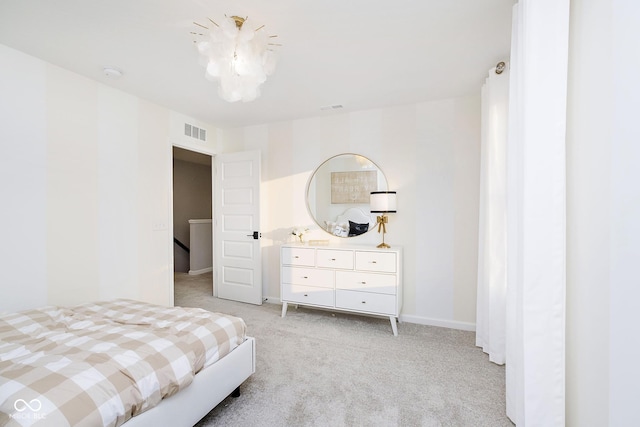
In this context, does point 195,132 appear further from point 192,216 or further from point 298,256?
point 192,216

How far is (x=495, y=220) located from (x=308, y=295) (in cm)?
205

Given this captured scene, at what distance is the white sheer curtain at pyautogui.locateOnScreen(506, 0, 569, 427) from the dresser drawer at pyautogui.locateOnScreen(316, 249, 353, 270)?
1790mm

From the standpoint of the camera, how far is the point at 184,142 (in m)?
3.52

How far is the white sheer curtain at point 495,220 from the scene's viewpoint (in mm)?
2234

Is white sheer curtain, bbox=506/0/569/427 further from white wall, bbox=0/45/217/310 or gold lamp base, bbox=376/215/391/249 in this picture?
white wall, bbox=0/45/217/310

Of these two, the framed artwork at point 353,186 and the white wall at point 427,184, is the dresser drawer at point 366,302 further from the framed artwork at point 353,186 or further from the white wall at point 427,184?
the framed artwork at point 353,186

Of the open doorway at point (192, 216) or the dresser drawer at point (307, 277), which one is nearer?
the dresser drawer at point (307, 277)

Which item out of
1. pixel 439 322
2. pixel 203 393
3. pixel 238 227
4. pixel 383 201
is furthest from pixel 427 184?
pixel 203 393

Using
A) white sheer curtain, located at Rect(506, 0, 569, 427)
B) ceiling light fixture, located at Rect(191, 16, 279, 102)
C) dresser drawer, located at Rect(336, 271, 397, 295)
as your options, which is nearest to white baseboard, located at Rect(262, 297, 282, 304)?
dresser drawer, located at Rect(336, 271, 397, 295)

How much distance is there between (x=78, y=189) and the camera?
97.7 inches

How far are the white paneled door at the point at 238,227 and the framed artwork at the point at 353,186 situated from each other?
3.55 feet

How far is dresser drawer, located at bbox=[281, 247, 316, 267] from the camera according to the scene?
10.3ft

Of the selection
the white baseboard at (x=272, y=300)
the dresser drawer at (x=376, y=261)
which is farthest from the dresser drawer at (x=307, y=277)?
the white baseboard at (x=272, y=300)

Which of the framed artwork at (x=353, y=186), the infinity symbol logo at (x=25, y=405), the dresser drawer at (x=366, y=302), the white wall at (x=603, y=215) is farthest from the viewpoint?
the framed artwork at (x=353, y=186)
